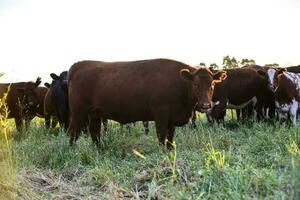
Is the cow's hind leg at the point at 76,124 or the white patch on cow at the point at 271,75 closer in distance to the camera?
the cow's hind leg at the point at 76,124

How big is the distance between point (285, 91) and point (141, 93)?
463cm

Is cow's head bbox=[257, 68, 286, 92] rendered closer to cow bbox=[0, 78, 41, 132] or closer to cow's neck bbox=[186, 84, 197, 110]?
cow's neck bbox=[186, 84, 197, 110]

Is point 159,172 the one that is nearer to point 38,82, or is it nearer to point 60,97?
point 60,97

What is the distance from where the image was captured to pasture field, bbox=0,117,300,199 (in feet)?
16.7

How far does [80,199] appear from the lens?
605 cm

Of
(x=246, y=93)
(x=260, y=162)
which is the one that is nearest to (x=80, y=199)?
(x=260, y=162)

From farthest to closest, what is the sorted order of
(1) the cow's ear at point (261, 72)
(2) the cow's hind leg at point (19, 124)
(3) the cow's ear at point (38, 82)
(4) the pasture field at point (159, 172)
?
(3) the cow's ear at point (38, 82)
(1) the cow's ear at point (261, 72)
(2) the cow's hind leg at point (19, 124)
(4) the pasture field at point (159, 172)

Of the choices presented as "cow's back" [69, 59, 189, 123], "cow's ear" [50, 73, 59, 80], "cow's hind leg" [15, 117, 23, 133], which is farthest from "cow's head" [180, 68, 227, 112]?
"cow's ear" [50, 73, 59, 80]

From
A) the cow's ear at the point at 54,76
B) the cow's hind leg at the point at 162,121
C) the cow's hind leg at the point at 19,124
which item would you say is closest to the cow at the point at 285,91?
the cow's hind leg at the point at 162,121

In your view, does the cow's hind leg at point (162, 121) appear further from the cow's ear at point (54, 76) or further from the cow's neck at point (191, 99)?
the cow's ear at point (54, 76)

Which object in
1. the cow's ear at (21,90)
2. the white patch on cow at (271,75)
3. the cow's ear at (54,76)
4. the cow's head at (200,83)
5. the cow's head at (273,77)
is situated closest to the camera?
the cow's head at (200,83)

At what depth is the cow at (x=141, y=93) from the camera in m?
9.66

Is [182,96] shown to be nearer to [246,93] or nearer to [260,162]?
[260,162]

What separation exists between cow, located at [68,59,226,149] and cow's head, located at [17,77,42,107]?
6.42 m
